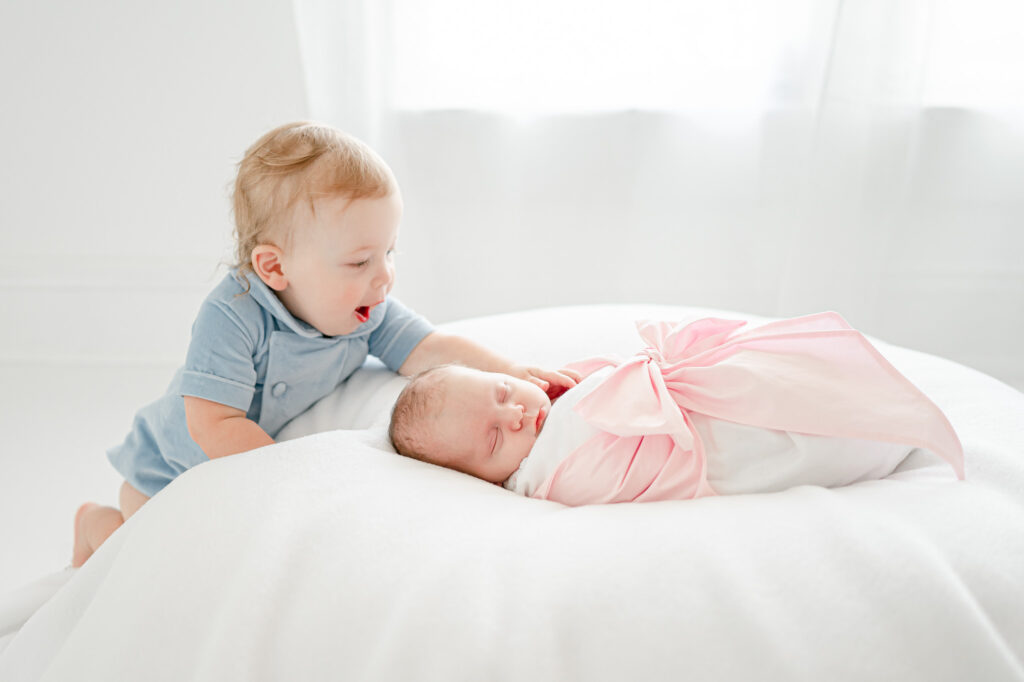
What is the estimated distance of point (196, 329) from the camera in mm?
1218

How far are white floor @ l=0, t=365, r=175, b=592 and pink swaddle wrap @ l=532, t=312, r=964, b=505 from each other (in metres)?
1.09

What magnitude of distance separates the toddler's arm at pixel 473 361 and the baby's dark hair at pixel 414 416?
0.18 m

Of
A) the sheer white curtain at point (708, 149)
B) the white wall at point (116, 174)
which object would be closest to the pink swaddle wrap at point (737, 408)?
the sheer white curtain at point (708, 149)

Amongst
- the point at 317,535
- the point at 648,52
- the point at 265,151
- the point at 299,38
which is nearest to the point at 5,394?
the point at 299,38

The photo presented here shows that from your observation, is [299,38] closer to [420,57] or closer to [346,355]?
[420,57]

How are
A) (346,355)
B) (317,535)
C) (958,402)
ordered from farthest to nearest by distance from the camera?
(346,355) → (958,402) → (317,535)

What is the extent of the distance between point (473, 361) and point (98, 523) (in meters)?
0.69

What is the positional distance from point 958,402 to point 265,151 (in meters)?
1.03

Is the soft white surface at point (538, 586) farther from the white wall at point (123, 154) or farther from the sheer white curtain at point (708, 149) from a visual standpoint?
the white wall at point (123, 154)

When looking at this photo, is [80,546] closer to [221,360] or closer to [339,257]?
[221,360]

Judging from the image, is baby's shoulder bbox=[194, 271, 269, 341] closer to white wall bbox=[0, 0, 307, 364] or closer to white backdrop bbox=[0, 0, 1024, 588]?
white backdrop bbox=[0, 0, 1024, 588]

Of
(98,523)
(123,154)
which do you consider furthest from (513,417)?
(123,154)

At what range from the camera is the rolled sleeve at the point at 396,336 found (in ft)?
4.62

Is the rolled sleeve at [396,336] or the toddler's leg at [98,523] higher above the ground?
the rolled sleeve at [396,336]
